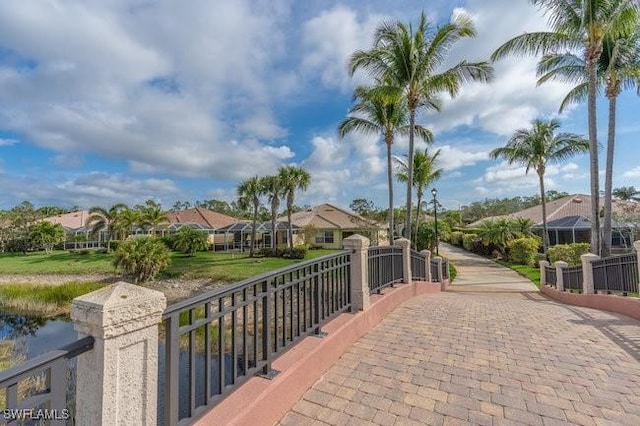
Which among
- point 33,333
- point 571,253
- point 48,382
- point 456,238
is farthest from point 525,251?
point 33,333

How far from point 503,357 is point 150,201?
54212 millimetres

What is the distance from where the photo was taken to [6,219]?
3716 cm

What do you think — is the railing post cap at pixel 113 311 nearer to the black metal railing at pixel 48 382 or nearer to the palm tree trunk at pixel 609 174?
the black metal railing at pixel 48 382

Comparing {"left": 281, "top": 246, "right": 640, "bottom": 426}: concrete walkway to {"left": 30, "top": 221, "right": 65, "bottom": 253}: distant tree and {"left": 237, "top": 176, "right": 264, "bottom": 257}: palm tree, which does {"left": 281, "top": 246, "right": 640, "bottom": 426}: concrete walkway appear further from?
{"left": 30, "top": 221, "right": 65, "bottom": 253}: distant tree

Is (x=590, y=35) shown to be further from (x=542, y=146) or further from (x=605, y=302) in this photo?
(x=542, y=146)

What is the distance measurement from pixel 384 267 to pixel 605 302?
19.0ft

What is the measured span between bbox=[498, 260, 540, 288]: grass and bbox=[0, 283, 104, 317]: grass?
22.2m

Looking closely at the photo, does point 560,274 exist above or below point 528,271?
above

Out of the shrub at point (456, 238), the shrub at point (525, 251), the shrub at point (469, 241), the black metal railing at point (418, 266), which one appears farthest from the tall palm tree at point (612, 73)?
the shrub at point (456, 238)

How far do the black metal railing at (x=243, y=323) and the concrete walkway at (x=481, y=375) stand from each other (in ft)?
1.88

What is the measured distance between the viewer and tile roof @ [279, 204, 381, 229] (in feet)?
110

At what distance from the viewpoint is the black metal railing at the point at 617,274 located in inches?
294

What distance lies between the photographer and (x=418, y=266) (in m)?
10.5

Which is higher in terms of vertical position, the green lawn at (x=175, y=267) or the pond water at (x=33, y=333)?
the green lawn at (x=175, y=267)
